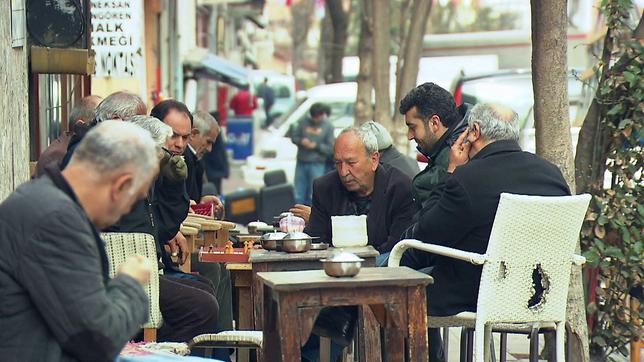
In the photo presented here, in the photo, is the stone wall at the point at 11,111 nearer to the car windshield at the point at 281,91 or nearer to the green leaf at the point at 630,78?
the green leaf at the point at 630,78

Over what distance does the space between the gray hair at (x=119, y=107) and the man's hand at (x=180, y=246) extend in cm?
75

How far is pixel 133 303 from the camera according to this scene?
403 cm

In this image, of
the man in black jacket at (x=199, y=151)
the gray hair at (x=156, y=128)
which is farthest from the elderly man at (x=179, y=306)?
the man in black jacket at (x=199, y=151)

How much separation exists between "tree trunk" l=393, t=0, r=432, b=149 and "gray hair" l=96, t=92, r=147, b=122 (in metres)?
8.36

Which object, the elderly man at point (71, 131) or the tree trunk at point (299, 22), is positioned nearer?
the elderly man at point (71, 131)

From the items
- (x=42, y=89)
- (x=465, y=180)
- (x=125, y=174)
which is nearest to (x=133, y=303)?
(x=125, y=174)

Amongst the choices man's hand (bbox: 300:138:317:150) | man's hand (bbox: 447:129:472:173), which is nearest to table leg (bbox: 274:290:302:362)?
man's hand (bbox: 447:129:472:173)

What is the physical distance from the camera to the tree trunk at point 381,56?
16.3 m

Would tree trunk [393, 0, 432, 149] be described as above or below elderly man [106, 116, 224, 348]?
above

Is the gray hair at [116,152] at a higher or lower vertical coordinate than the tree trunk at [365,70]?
higher

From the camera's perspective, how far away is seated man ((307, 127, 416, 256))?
754 centimetres

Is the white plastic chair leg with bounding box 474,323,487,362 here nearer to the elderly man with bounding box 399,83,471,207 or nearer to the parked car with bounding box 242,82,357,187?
the elderly man with bounding box 399,83,471,207

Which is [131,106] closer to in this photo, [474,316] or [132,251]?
[132,251]

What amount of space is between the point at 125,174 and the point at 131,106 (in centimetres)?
388
